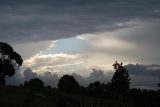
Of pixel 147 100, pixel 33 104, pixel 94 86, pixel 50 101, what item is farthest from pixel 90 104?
pixel 94 86

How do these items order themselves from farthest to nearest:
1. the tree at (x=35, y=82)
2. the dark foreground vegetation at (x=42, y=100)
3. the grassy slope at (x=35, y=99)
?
the tree at (x=35, y=82) → the dark foreground vegetation at (x=42, y=100) → the grassy slope at (x=35, y=99)

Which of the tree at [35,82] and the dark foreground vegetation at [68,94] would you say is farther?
the tree at [35,82]

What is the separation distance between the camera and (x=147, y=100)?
127 m

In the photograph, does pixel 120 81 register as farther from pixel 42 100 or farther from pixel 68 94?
pixel 42 100

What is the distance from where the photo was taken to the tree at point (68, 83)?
6294 inches

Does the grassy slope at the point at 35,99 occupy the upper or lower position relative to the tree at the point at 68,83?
lower

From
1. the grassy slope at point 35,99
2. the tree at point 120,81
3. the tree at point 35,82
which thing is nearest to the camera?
the grassy slope at point 35,99

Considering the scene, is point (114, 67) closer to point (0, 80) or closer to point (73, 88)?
point (73, 88)

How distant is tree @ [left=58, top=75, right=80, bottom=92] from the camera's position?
160 m


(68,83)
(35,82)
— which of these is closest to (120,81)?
(68,83)

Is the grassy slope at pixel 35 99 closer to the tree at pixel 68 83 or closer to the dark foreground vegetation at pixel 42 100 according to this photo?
the dark foreground vegetation at pixel 42 100

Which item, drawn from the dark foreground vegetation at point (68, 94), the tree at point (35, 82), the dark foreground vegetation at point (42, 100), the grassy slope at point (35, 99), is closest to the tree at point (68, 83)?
the dark foreground vegetation at point (68, 94)

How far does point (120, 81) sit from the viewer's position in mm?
149375

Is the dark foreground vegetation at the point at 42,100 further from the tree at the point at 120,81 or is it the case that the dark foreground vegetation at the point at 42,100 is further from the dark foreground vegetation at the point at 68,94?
the tree at the point at 120,81
